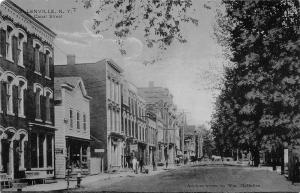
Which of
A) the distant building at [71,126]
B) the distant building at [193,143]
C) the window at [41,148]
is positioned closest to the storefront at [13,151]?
the window at [41,148]

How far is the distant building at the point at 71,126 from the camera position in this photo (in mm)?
35656

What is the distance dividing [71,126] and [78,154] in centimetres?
243

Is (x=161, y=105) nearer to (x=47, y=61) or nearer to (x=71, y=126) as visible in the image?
(x=71, y=126)

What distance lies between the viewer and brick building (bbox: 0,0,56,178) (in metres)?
26.7

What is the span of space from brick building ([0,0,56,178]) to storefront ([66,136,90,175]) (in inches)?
130

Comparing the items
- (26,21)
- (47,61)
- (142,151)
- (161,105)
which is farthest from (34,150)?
(161,105)

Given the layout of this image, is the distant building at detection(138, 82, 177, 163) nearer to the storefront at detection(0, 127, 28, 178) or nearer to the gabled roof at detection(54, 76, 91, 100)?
the gabled roof at detection(54, 76, 91, 100)

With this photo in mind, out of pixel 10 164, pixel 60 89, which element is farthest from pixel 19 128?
pixel 60 89

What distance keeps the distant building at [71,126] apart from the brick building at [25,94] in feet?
7.54

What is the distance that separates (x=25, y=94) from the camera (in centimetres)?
2900

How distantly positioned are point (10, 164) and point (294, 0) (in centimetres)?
1630

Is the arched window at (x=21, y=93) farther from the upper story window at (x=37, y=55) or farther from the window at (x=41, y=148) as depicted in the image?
the window at (x=41, y=148)

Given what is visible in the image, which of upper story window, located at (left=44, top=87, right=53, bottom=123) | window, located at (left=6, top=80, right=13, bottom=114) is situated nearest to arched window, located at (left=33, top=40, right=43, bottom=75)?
upper story window, located at (left=44, top=87, right=53, bottom=123)

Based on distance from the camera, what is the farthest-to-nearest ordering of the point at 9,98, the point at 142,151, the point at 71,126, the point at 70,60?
the point at 142,151
the point at 70,60
the point at 71,126
the point at 9,98
